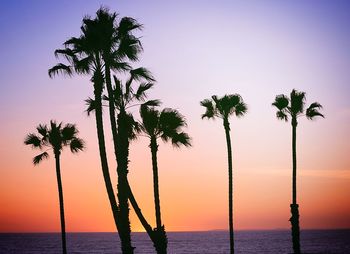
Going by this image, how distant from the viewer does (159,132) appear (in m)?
27.7

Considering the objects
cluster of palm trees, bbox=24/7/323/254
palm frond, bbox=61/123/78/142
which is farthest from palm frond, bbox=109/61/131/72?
palm frond, bbox=61/123/78/142

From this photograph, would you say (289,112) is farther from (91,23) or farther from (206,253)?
(206,253)

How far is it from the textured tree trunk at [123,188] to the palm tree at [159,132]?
13.5ft

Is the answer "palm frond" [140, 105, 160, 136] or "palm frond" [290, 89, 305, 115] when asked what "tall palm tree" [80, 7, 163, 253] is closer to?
A: "palm frond" [140, 105, 160, 136]

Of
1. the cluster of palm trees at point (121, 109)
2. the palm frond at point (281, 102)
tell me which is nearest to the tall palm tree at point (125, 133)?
the cluster of palm trees at point (121, 109)

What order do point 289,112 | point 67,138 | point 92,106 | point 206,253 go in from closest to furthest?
point 92,106
point 67,138
point 289,112
point 206,253

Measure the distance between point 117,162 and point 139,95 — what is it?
177 inches

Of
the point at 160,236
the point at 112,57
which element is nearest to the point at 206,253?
the point at 160,236

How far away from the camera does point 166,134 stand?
27641 millimetres

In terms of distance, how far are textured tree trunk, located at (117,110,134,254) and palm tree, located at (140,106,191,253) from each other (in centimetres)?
411

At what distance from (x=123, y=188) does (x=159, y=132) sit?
6638 millimetres

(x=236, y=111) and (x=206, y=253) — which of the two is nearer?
(x=236, y=111)

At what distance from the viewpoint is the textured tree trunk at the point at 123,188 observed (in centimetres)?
2153

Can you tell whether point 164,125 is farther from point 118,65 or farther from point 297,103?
point 297,103
